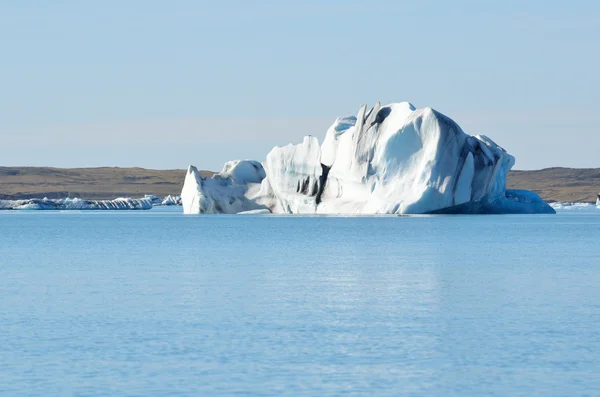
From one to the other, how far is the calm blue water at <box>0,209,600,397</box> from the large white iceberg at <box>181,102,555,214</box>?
18.6 metres

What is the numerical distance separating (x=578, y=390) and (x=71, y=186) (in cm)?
16070

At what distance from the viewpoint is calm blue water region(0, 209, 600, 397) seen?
11.5 meters

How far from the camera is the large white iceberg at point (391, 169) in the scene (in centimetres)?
4812

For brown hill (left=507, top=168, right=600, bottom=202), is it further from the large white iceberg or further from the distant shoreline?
the large white iceberg

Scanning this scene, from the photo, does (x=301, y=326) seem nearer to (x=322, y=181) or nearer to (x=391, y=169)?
(x=391, y=169)

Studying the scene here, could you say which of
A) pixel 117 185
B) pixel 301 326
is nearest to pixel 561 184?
pixel 117 185

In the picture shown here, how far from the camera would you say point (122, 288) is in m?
20.7

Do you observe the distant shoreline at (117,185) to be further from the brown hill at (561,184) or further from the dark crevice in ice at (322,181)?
the dark crevice in ice at (322,181)

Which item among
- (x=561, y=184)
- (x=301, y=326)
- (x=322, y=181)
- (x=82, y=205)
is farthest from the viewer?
(x=561, y=184)

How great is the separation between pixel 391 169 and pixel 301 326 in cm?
3436

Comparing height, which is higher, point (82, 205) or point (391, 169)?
point (391, 169)

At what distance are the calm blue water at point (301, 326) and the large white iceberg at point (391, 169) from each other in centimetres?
1861

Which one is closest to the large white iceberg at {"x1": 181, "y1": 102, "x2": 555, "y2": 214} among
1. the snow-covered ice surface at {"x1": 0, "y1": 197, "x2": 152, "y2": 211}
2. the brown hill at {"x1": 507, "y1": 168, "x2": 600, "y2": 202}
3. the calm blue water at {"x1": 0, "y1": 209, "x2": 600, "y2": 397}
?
the calm blue water at {"x1": 0, "y1": 209, "x2": 600, "y2": 397}

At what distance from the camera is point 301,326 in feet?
50.0
